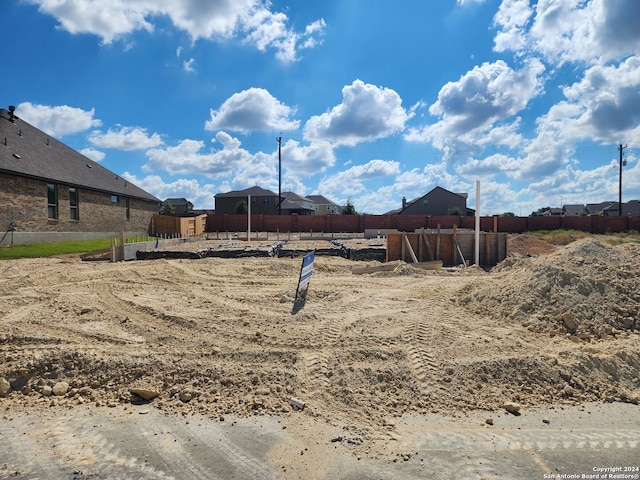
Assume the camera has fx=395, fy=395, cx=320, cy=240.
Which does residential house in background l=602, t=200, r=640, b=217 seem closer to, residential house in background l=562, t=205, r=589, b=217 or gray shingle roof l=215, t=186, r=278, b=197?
residential house in background l=562, t=205, r=589, b=217

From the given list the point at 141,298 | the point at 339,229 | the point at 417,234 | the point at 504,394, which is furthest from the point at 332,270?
the point at 339,229

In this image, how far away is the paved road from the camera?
3.13m

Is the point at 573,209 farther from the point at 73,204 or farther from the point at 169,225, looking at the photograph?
the point at 73,204

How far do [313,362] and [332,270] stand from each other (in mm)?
7945

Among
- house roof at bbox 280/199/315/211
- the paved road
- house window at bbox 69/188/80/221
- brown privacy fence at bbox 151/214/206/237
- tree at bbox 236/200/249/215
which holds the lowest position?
the paved road

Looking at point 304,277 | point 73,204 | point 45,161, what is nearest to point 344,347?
point 304,277

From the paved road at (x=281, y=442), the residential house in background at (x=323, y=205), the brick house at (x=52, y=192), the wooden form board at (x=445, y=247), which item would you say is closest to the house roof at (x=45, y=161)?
the brick house at (x=52, y=192)

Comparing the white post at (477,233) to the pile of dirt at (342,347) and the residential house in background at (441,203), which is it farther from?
the residential house in background at (441,203)

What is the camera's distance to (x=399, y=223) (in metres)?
41.2

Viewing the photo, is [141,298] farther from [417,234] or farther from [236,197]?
[236,197]

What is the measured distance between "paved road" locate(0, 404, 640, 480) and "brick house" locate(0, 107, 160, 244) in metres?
19.2

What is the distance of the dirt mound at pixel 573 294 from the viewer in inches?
248

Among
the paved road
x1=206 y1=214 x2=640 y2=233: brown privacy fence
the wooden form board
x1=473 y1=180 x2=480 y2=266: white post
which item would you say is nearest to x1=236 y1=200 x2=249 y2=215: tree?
x1=206 y1=214 x2=640 y2=233: brown privacy fence

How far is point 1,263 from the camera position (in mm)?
13703
